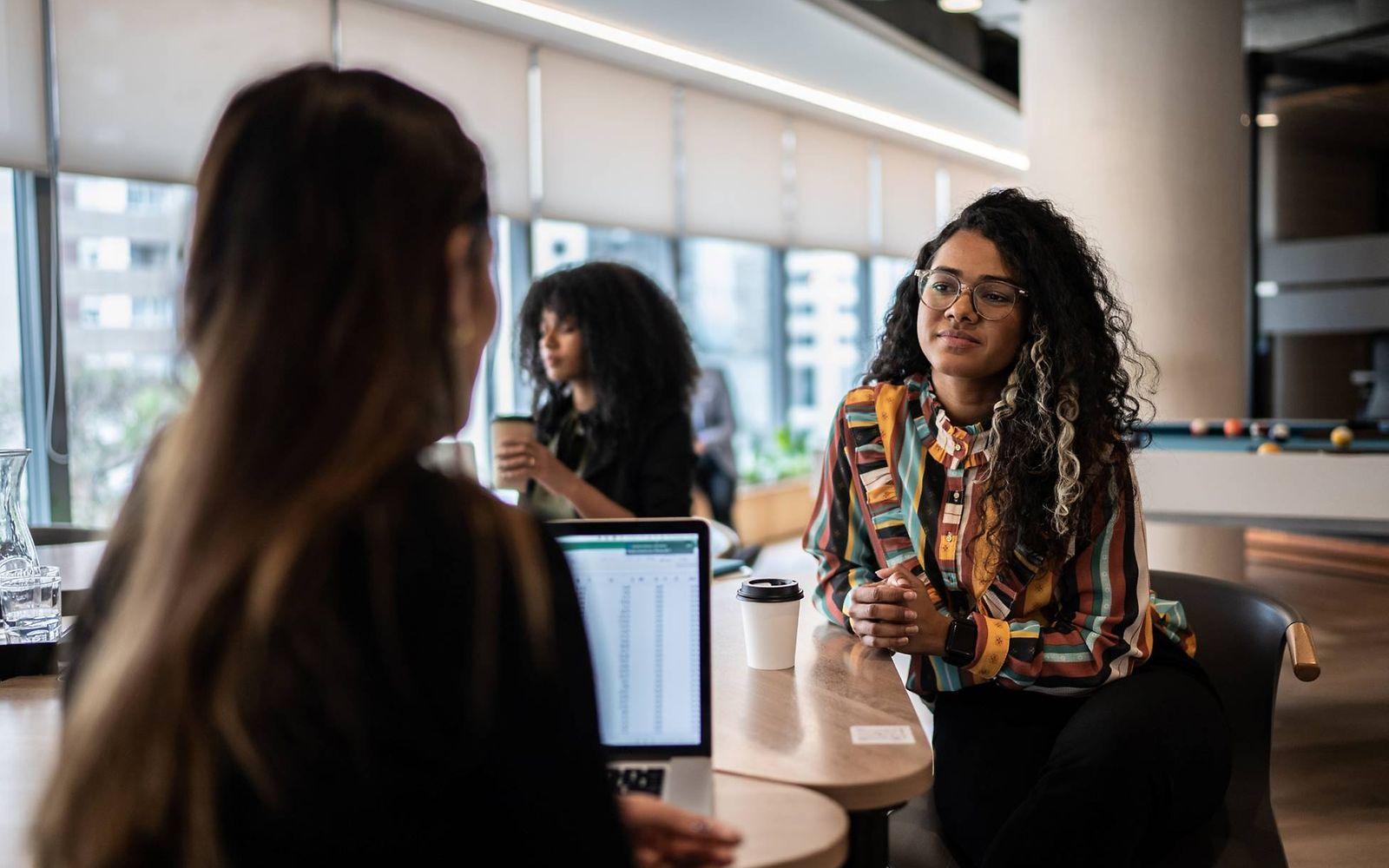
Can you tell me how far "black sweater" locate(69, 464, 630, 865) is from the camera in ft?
2.19

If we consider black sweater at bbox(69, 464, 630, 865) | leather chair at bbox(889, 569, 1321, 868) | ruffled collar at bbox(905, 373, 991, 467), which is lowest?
leather chair at bbox(889, 569, 1321, 868)

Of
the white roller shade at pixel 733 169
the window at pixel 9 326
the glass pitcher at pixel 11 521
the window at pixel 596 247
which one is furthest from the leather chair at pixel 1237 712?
the white roller shade at pixel 733 169

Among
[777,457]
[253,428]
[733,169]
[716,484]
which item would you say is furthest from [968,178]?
[253,428]

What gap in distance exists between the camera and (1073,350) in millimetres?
1854

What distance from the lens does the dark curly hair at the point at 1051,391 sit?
175 cm

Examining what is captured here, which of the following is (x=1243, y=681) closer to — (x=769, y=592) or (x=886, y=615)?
(x=886, y=615)

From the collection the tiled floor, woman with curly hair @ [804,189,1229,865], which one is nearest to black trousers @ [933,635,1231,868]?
woman with curly hair @ [804,189,1229,865]

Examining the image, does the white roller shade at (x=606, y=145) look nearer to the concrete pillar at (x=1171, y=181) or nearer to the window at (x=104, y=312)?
the window at (x=104, y=312)

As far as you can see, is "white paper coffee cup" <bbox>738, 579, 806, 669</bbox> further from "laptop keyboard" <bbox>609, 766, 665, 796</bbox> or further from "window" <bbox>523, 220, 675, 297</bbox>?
"window" <bbox>523, 220, 675, 297</bbox>

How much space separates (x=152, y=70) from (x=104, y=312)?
93 cm

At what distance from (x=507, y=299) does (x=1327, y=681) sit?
166 inches

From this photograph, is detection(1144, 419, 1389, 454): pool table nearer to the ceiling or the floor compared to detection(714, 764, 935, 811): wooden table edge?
nearer to the ceiling

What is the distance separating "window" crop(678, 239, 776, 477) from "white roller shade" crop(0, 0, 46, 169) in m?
3.87

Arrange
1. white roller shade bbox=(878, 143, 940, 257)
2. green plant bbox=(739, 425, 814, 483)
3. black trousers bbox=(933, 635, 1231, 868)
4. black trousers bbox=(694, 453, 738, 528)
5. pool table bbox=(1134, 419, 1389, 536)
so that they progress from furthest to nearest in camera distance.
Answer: white roller shade bbox=(878, 143, 940, 257) → green plant bbox=(739, 425, 814, 483) → black trousers bbox=(694, 453, 738, 528) → pool table bbox=(1134, 419, 1389, 536) → black trousers bbox=(933, 635, 1231, 868)
